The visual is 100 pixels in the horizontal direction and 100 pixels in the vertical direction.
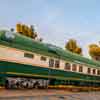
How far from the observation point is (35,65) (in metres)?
16.6

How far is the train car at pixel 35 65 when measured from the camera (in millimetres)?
14288

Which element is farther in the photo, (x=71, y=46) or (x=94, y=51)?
(x=94, y=51)

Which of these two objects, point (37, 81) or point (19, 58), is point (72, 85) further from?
point (19, 58)

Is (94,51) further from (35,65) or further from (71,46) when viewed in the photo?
(35,65)

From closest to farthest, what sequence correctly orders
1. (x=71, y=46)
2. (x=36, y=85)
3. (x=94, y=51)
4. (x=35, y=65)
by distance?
1. (x=35, y=65)
2. (x=36, y=85)
3. (x=71, y=46)
4. (x=94, y=51)

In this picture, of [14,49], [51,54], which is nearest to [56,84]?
[51,54]

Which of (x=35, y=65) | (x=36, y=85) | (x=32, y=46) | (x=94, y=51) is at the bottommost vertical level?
(x=36, y=85)

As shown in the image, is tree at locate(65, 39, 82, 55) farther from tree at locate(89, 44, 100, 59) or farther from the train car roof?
the train car roof

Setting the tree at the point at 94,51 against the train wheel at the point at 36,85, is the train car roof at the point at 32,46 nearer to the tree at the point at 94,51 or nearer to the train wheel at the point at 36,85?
the train wheel at the point at 36,85

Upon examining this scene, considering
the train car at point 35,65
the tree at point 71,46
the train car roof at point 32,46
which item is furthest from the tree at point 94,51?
the train car roof at point 32,46

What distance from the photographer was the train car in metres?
14.3

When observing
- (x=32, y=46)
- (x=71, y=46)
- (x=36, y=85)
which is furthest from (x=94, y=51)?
(x=32, y=46)

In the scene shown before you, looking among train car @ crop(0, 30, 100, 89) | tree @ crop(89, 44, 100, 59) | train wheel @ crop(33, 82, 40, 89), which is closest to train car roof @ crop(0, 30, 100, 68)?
train car @ crop(0, 30, 100, 89)

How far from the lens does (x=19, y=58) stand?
15.1 metres
